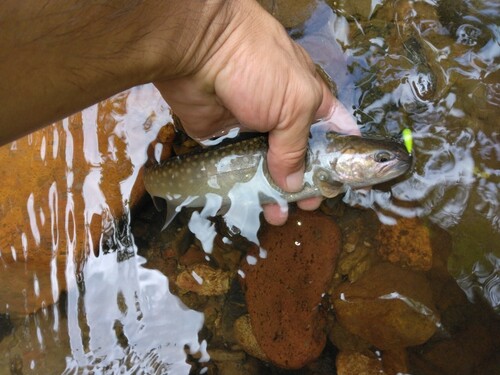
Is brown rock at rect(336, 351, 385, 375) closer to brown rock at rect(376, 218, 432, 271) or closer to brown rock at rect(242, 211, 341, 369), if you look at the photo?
brown rock at rect(242, 211, 341, 369)

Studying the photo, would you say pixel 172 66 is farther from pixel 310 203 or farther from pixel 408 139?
pixel 408 139

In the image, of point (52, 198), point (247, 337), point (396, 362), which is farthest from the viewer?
point (52, 198)

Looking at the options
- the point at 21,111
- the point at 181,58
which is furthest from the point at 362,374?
the point at 21,111

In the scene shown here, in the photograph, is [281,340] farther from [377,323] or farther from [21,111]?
[21,111]

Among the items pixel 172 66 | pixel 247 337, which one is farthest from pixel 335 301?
pixel 172 66

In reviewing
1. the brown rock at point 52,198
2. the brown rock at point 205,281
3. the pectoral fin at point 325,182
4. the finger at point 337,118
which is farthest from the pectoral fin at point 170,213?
the finger at point 337,118

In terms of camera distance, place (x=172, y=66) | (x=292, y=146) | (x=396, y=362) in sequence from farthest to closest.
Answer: (x=396, y=362) < (x=292, y=146) < (x=172, y=66)

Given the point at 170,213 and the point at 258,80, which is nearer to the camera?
the point at 258,80
